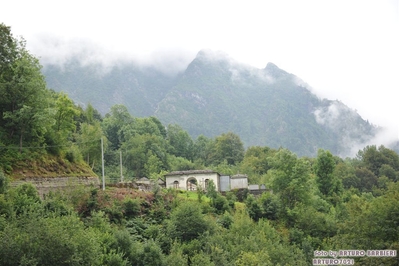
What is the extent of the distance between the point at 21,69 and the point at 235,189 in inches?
1106

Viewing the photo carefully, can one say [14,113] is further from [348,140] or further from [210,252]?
[348,140]

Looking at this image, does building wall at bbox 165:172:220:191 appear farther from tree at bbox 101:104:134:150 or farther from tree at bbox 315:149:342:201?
tree at bbox 101:104:134:150

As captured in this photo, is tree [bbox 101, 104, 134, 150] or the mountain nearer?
tree [bbox 101, 104, 134, 150]

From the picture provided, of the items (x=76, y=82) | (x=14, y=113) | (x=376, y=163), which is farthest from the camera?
(x=76, y=82)

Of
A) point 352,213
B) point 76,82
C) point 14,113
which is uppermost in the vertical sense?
point 76,82

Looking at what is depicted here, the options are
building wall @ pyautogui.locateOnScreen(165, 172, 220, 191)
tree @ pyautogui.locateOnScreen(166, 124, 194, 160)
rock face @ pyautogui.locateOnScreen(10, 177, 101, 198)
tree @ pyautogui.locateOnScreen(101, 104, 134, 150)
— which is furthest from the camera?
tree @ pyautogui.locateOnScreen(166, 124, 194, 160)

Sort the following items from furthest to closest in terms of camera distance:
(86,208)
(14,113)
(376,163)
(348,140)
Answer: (348,140) < (376,163) < (14,113) < (86,208)

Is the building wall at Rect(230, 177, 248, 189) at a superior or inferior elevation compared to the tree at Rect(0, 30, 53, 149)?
inferior

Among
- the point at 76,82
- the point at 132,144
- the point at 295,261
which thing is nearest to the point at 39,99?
the point at 295,261

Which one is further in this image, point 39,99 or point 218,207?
point 218,207

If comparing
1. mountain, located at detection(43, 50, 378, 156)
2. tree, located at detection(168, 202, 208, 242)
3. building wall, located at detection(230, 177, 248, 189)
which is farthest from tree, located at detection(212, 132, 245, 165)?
tree, located at detection(168, 202, 208, 242)

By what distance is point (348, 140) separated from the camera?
196 meters

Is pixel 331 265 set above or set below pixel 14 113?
below

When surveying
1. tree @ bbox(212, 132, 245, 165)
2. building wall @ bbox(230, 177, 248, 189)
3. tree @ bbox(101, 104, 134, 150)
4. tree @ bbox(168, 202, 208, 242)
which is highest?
tree @ bbox(101, 104, 134, 150)
